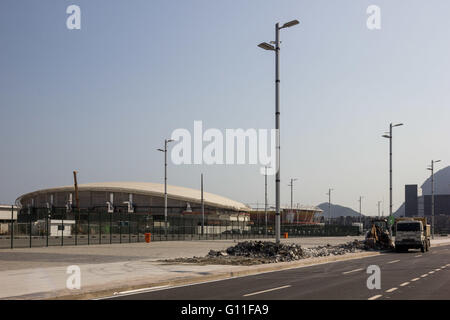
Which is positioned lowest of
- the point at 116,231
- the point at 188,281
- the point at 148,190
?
the point at 116,231

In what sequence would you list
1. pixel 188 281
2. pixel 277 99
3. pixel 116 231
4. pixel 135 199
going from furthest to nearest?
pixel 135 199 → pixel 116 231 → pixel 277 99 → pixel 188 281

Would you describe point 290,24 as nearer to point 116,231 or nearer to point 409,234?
point 409,234

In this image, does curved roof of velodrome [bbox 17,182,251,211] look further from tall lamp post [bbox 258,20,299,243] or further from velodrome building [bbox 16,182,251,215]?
tall lamp post [bbox 258,20,299,243]

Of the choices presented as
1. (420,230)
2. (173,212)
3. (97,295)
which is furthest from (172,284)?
(173,212)

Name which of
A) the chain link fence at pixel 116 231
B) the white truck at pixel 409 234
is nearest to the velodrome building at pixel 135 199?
the chain link fence at pixel 116 231

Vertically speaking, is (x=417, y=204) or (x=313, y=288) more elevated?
(x=417, y=204)

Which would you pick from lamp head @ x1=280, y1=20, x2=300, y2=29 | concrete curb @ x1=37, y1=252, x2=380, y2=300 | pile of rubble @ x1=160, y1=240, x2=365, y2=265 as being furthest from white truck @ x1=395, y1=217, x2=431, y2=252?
lamp head @ x1=280, y1=20, x2=300, y2=29

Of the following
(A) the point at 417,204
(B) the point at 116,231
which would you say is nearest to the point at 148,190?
(A) the point at 417,204

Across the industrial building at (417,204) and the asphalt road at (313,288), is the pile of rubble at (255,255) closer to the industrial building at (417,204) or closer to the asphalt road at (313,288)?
the asphalt road at (313,288)

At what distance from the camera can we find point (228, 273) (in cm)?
2192

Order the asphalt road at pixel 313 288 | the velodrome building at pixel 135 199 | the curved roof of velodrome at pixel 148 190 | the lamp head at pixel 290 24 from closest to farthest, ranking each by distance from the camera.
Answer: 1. the asphalt road at pixel 313 288
2. the lamp head at pixel 290 24
3. the velodrome building at pixel 135 199
4. the curved roof of velodrome at pixel 148 190

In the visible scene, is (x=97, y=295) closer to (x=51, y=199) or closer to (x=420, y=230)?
(x=420, y=230)
